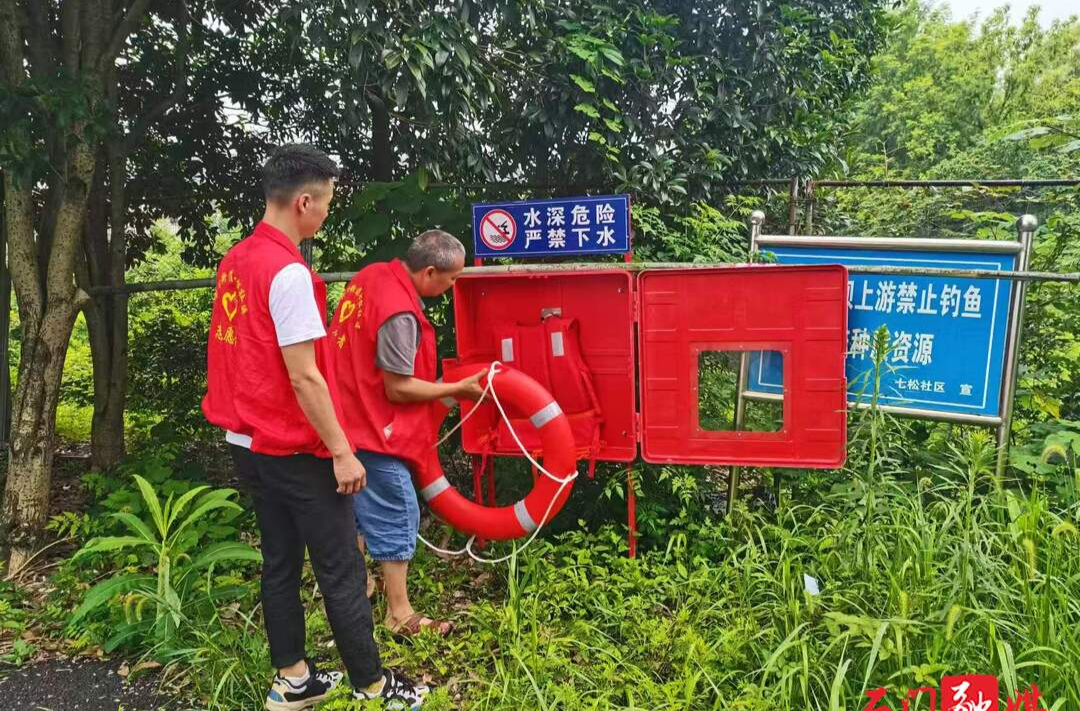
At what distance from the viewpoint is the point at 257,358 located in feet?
6.90

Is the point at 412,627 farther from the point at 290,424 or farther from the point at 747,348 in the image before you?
the point at 747,348

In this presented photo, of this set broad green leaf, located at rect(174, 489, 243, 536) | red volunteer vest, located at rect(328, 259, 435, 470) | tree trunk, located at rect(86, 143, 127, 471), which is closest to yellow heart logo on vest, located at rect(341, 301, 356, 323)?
red volunteer vest, located at rect(328, 259, 435, 470)

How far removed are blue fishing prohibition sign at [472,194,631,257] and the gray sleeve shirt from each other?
1029 millimetres

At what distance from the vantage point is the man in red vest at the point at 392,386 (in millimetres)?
2670

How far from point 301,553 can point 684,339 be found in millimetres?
1722

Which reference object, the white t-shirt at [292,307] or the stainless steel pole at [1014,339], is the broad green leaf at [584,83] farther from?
the white t-shirt at [292,307]

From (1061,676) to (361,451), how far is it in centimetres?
222

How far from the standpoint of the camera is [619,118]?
14.2 ft

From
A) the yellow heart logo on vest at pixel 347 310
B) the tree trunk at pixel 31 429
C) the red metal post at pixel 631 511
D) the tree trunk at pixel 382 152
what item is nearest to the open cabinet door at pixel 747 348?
the red metal post at pixel 631 511

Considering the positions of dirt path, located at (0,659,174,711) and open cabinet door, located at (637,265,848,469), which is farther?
open cabinet door, located at (637,265,848,469)

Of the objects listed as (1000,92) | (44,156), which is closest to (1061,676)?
(44,156)

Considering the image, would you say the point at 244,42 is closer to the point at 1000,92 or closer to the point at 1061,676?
the point at 1061,676

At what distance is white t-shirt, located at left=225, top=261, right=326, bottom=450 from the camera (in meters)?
2.03

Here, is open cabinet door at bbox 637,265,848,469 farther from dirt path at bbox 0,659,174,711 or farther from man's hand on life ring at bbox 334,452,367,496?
dirt path at bbox 0,659,174,711
